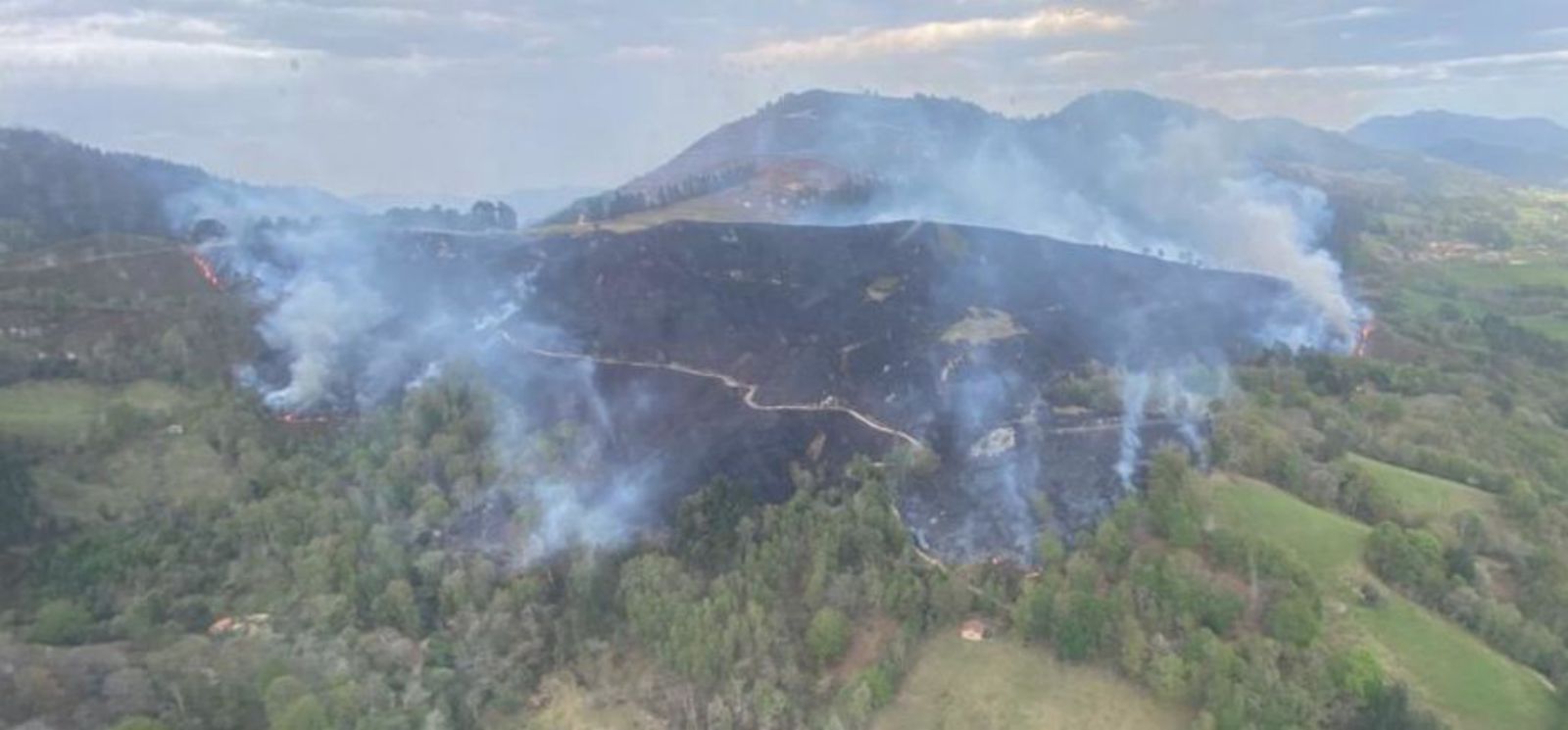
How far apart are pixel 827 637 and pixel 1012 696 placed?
751 centimetres

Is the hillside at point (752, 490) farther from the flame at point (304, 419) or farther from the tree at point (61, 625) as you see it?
the flame at point (304, 419)

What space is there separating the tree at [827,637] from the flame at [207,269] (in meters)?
62.4

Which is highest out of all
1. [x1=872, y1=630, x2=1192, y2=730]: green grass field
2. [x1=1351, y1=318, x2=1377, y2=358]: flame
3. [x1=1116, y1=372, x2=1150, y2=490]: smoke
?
[x1=1116, y1=372, x2=1150, y2=490]: smoke

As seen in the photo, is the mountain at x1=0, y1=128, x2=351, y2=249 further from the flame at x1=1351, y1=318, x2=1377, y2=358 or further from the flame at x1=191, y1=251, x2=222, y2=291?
the flame at x1=1351, y1=318, x2=1377, y2=358

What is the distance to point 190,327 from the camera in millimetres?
76000

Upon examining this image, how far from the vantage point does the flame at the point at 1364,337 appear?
87838 mm

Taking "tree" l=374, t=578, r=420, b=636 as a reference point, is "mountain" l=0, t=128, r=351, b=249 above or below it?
above

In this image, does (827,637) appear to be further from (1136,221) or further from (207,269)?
(1136,221)

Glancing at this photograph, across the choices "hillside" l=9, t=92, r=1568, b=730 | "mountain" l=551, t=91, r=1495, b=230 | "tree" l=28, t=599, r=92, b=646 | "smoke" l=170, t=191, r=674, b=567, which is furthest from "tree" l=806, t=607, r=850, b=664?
"mountain" l=551, t=91, r=1495, b=230

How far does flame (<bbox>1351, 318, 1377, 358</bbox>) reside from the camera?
87838 millimetres

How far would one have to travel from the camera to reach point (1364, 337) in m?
91.4

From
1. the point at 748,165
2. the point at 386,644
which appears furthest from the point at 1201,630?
the point at 748,165

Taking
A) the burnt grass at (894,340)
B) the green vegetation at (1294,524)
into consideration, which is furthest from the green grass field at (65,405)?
the green vegetation at (1294,524)

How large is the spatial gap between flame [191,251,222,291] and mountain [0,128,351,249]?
1853 cm
